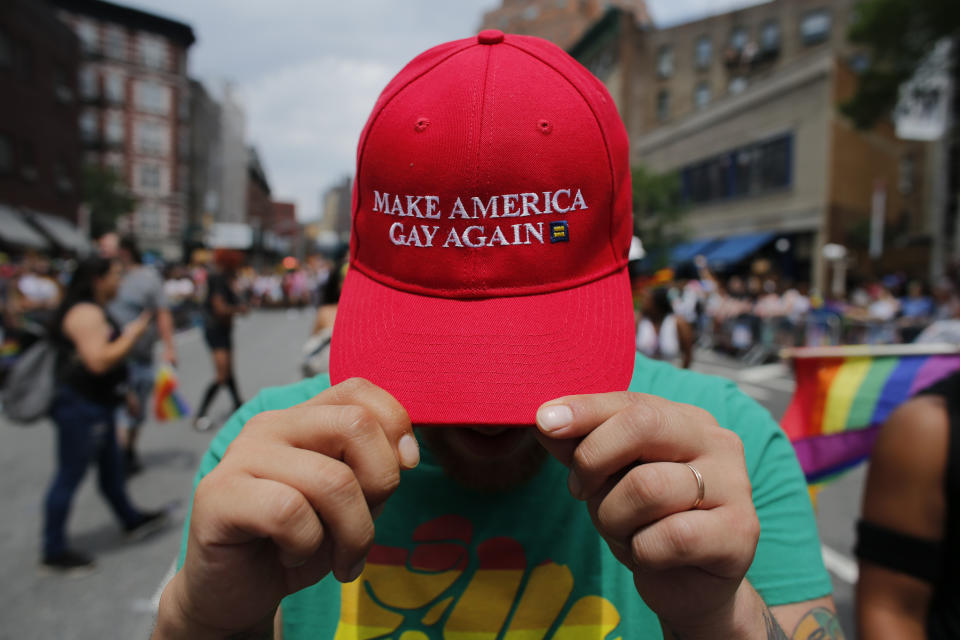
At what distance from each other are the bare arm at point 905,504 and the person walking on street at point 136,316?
539cm

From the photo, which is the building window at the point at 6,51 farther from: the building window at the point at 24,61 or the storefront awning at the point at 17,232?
the storefront awning at the point at 17,232

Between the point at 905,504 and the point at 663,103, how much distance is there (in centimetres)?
4547

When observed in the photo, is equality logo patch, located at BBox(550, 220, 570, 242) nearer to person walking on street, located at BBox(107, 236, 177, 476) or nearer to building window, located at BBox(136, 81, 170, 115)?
person walking on street, located at BBox(107, 236, 177, 476)

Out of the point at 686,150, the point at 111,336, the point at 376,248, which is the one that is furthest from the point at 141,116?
the point at 376,248

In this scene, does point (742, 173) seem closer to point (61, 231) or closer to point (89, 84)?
point (61, 231)

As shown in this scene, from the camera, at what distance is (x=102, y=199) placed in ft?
149

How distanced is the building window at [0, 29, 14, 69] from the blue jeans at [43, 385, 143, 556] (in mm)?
30997

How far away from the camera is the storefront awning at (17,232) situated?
26153mm

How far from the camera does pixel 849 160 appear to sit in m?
24.5

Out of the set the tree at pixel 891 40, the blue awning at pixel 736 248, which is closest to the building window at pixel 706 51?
the blue awning at pixel 736 248

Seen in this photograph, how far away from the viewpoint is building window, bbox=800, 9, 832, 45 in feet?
123

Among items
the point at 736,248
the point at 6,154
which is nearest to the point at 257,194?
the point at 6,154

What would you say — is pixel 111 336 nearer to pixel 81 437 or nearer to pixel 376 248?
pixel 81 437

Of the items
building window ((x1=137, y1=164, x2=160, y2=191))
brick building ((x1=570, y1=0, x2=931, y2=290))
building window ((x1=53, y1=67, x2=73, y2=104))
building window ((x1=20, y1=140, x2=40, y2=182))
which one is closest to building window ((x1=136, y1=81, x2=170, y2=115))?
building window ((x1=137, y1=164, x2=160, y2=191))
